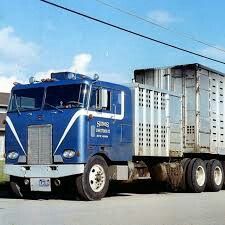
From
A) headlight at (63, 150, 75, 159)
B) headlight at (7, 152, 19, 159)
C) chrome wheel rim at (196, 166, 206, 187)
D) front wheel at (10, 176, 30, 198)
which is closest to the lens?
headlight at (63, 150, 75, 159)

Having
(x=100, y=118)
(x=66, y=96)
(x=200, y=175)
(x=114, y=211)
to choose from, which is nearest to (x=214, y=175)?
(x=200, y=175)

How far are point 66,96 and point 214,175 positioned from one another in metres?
6.78

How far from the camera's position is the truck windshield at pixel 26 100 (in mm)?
15570

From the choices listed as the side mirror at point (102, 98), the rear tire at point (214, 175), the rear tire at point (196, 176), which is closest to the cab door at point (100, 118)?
the side mirror at point (102, 98)

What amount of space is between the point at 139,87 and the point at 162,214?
18.5 ft

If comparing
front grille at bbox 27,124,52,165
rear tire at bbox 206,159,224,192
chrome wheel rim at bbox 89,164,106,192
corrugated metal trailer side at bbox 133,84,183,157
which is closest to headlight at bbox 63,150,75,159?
front grille at bbox 27,124,52,165

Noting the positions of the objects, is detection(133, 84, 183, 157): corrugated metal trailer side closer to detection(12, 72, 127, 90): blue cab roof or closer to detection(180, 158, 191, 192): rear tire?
detection(180, 158, 191, 192): rear tire

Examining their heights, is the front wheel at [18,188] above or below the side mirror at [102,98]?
below

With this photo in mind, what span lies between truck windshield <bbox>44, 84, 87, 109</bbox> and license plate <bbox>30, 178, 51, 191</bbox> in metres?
1.84

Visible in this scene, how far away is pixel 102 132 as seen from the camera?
15.5m

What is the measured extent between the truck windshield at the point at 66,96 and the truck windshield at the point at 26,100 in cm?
27

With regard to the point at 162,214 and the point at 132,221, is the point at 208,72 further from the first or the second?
the point at 132,221

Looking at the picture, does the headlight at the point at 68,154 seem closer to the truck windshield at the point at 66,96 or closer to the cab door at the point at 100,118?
→ the cab door at the point at 100,118

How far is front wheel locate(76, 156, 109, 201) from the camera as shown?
1476 centimetres
